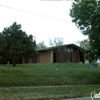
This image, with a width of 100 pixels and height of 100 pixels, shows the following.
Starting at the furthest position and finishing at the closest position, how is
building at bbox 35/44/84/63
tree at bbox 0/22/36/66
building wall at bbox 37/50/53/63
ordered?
building wall at bbox 37/50/53/63 < building at bbox 35/44/84/63 < tree at bbox 0/22/36/66

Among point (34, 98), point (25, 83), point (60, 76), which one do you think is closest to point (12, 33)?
point (60, 76)

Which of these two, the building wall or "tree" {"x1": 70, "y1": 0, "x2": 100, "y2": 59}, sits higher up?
"tree" {"x1": 70, "y1": 0, "x2": 100, "y2": 59}

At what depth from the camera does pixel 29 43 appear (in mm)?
40562

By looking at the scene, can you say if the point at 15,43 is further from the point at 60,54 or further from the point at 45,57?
the point at 45,57

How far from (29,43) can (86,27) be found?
17.6m

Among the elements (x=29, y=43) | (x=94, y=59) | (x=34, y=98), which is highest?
(x=29, y=43)

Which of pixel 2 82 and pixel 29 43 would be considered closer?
pixel 2 82

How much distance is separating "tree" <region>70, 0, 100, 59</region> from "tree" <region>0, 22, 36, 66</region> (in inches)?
628

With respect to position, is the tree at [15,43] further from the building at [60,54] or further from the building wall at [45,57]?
the building wall at [45,57]

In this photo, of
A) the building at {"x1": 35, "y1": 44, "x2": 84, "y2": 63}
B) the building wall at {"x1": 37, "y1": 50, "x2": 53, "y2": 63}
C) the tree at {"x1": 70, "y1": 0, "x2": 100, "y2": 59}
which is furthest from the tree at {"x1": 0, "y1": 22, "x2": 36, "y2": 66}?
the tree at {"x1": 70, "y1": 0, "x2": 100, "y2": 59}

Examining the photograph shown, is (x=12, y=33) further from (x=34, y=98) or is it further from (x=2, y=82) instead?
(x=34, y=98)

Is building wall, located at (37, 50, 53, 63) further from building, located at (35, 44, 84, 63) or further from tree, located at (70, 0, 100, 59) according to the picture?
tree, located at (70, 0, 100, 59)

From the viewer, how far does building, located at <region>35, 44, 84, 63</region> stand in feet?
172

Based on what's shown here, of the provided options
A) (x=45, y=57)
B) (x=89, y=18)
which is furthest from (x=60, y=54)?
(x=89, y=18)
